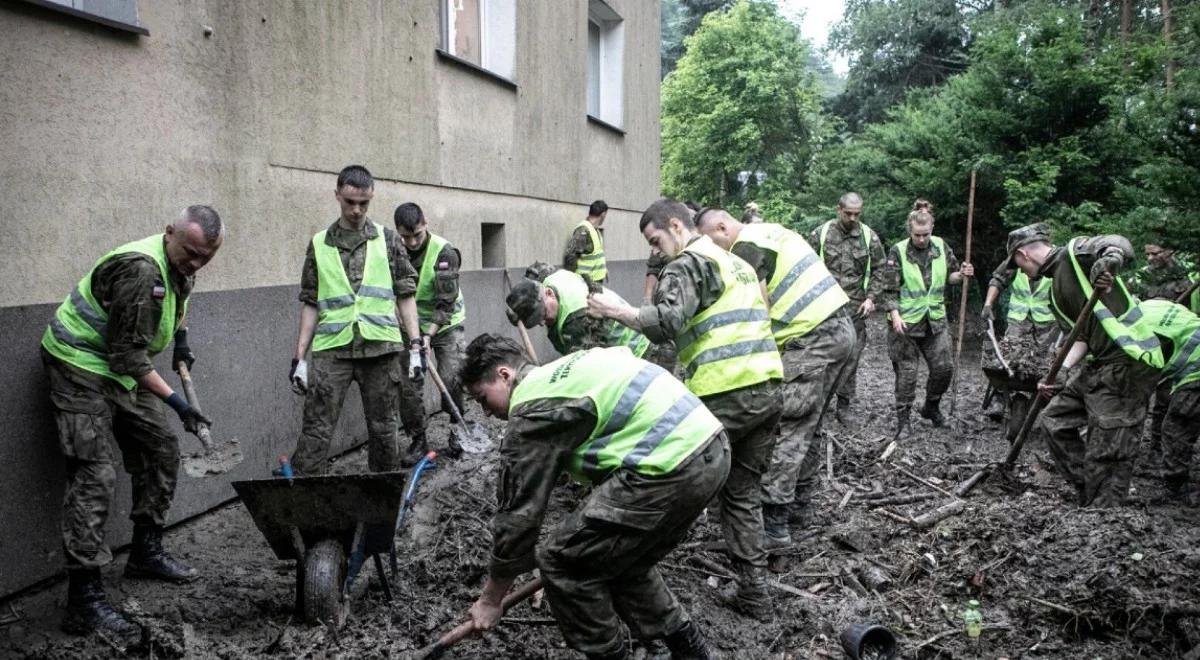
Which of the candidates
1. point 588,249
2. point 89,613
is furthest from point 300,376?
point 588,249

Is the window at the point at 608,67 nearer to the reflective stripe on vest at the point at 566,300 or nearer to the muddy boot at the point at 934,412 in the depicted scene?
the muddy boot at the point at 934,412

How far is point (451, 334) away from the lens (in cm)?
695

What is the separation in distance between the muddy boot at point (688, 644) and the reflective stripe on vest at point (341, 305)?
270 centimetres

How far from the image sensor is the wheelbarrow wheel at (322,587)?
364 centimetres

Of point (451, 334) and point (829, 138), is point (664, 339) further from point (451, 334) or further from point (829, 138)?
point (829, 138)

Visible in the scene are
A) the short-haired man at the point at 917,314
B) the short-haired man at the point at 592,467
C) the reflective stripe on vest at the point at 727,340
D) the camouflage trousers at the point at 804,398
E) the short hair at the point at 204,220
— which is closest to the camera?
the short-haired man at the point at 592,467

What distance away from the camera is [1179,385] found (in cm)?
600

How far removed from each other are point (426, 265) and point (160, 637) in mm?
3512

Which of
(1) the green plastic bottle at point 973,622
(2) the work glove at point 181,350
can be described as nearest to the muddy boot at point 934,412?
(1) the green plastic bottle at point 973,622

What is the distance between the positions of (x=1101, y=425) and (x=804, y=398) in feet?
6.04

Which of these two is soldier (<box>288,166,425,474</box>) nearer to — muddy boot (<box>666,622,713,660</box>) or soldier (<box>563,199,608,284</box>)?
muddy boot (<box>666,622,713,660</box>)

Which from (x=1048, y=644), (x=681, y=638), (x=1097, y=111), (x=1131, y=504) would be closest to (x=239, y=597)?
(x=681, y=638)

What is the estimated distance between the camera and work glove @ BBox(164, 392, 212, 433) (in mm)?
3871

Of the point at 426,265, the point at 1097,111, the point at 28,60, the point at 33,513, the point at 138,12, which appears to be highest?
the point at 1097,111
